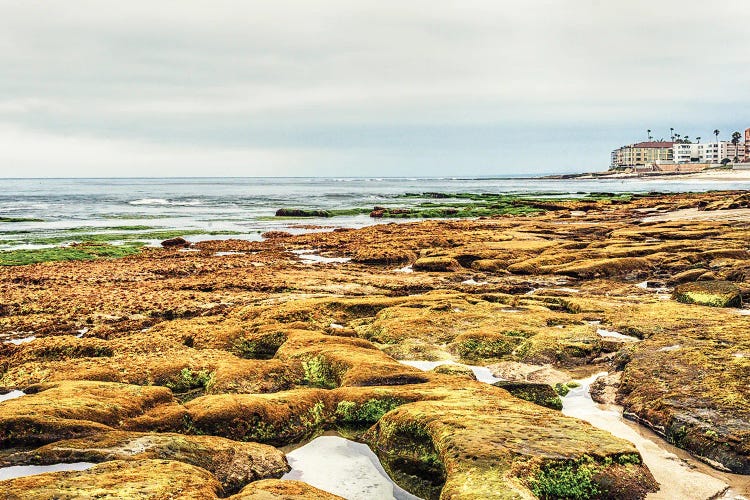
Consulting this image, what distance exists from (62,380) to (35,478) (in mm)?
5859

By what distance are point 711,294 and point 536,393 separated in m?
9.56

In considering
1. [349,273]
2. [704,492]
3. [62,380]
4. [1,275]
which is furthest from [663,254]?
[1,275]

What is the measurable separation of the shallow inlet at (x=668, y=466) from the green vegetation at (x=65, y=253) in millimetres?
29446

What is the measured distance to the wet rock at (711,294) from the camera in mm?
17125

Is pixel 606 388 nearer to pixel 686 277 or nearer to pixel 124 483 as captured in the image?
pixel 124 483

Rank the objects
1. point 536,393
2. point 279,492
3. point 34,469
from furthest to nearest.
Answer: point 536,393
point 34,469
point 279,492

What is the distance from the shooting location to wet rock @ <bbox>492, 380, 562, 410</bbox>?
35.5 feet

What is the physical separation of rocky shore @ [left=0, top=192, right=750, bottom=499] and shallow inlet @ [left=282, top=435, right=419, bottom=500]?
22 cm

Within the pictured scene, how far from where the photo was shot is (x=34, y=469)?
7.63m

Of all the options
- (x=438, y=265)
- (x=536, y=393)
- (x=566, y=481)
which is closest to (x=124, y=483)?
(x=566, y=481)

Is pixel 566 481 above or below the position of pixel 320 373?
above

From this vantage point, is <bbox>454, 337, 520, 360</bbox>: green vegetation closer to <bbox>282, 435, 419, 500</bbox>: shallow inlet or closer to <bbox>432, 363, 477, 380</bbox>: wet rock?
<bbox>432, 363, 477, 380</bbox>: wet rock

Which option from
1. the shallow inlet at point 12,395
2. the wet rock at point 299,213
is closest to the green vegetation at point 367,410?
the shallow inlet at point 12,395

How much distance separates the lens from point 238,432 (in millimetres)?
9422
